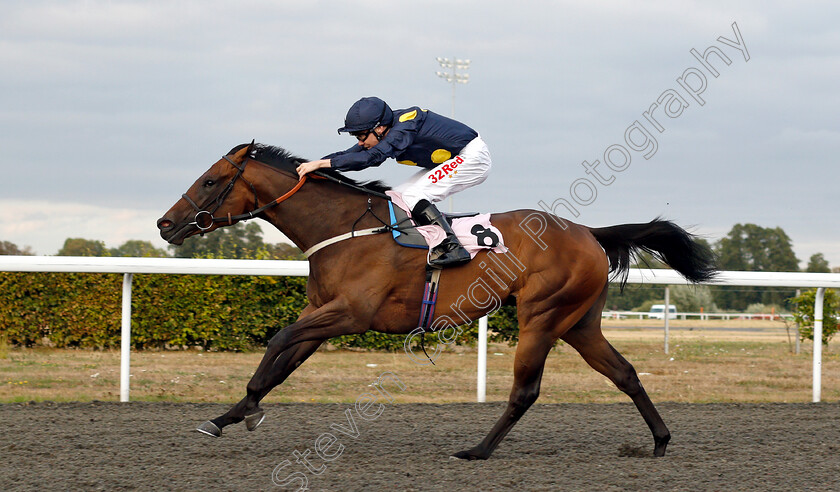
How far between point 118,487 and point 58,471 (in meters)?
0.46

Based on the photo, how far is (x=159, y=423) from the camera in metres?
4.94

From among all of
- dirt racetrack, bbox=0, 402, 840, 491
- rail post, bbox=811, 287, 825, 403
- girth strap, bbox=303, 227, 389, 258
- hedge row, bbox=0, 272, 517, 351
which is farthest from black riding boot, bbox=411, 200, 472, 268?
hedge row, bbox=0, 272, 517, 351

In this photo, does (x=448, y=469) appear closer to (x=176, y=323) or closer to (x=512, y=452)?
(x=512, y=452)

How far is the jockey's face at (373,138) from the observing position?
4328 millimetres

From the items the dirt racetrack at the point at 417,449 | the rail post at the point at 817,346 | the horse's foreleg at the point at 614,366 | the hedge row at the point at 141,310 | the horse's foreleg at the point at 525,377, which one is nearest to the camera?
the dirt racetrack at the point at 417,449

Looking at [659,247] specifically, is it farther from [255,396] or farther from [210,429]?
[210,429]

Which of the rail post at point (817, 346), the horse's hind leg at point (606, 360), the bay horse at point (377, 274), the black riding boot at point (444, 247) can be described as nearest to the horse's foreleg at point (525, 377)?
the bay horse at point (377, 274)

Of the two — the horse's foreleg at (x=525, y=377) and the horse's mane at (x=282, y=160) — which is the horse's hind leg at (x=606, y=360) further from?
the horse's mane at (x=282, y=160)

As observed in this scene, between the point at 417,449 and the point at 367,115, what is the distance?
175cm

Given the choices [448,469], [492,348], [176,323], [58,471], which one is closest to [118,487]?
[58,471]

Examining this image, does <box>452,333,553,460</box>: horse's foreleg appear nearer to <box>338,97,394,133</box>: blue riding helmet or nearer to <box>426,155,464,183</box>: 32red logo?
<box>426,155,464,183</box>: 32red logo

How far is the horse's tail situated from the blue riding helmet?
1408mm

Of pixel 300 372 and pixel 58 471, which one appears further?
pixel 300 372

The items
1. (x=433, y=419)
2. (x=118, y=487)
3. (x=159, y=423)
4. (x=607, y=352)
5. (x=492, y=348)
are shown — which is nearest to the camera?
(x=118, y=487)
